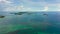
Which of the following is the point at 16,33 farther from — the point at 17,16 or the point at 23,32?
the point at 17,16

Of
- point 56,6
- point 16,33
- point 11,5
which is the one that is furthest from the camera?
point 56,6

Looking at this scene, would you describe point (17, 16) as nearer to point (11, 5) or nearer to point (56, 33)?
point (11, 5)

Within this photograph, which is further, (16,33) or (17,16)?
(17,16)

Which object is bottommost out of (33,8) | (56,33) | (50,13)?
(56,33)

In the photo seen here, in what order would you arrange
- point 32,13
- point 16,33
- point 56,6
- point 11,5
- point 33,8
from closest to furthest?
1. point 16,33
2. point 11,5
3. point 56,6
4. point 33,8
5. point 32,13

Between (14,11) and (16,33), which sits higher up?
(14,11)

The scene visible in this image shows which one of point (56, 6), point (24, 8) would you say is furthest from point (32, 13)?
point (56, 6)
